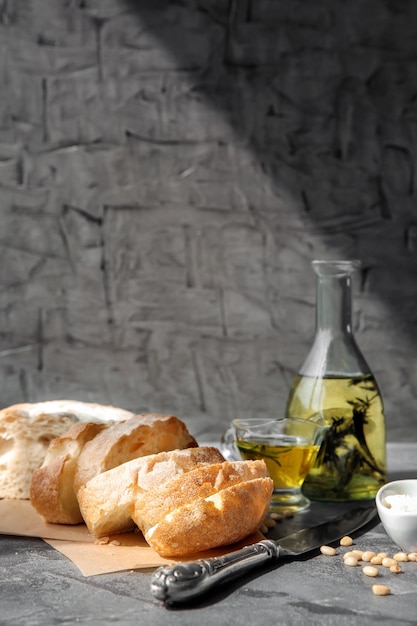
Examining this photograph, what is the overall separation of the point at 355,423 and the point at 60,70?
52.3 inches

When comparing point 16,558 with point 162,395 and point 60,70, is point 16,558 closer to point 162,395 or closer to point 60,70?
point 162,395

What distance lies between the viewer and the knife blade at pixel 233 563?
88cm

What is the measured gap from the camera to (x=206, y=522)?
1.01 meters

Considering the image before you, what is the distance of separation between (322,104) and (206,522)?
1.41 m

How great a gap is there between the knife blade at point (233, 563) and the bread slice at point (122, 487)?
0.50ft

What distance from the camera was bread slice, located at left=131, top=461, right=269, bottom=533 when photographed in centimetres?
104

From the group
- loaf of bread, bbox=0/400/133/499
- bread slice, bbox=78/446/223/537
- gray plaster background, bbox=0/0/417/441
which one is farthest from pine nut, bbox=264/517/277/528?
gray plaster background, bbox=0/0/417/441

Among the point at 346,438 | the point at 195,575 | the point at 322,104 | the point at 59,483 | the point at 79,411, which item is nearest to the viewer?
the point at 195,575

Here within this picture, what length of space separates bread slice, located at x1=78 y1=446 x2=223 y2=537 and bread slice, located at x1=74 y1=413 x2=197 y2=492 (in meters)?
0.06

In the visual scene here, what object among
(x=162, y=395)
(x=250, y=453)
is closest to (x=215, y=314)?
(x=162, y=395)

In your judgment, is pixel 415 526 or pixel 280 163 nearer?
pixel 415 526

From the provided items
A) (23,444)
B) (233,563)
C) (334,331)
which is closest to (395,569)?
(233,563)

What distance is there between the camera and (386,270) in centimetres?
215

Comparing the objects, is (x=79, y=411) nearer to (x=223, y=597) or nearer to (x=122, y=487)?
(x=122, y=487)
